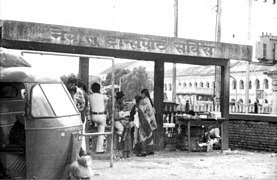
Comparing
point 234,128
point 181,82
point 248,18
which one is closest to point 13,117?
point 234,128

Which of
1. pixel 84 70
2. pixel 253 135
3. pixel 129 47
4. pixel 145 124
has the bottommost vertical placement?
pixel 253 135

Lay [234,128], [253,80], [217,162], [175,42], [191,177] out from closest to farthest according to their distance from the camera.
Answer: [191,177] < [217,162] < [175,42] < [234,128] < [253,80]

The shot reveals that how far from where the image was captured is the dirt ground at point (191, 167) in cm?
923

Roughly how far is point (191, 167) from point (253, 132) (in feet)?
17.9

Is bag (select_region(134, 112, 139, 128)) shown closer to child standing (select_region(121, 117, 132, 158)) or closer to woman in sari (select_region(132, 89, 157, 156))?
woman in sari (select_region(132, 89, 157, 156))

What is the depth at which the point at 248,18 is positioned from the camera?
90.7ft

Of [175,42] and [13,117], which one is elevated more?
[175,42]

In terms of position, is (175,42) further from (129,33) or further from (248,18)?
(248,18)

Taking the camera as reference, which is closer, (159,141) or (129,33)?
(129,33)

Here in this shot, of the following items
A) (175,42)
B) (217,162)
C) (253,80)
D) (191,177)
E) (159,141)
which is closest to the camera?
(191,177)

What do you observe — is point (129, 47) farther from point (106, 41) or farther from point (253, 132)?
point (253, 132)

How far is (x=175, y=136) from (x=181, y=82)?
2494 inches

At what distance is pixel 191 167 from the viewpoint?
1052 cm

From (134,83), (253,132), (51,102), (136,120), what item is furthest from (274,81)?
(134,83)
